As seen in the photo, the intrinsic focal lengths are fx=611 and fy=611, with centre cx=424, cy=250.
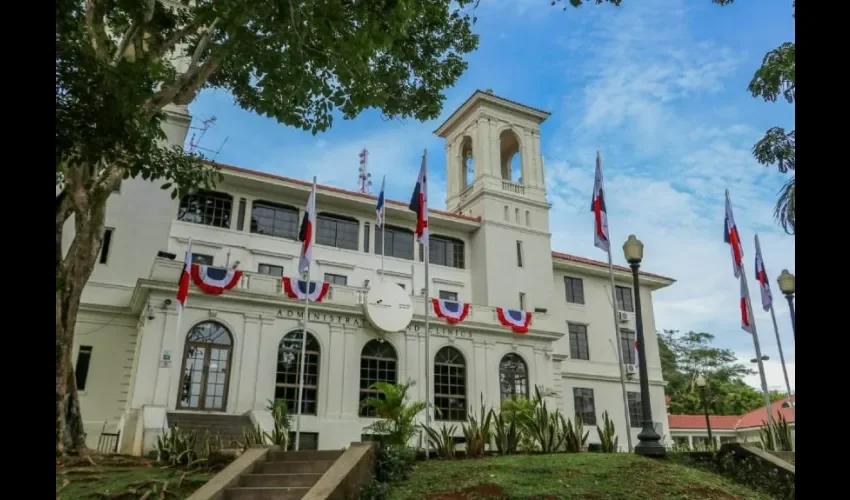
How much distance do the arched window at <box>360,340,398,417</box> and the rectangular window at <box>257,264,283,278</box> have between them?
18.7 feet

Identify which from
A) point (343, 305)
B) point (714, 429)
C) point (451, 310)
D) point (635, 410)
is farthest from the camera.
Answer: point (714, 429)

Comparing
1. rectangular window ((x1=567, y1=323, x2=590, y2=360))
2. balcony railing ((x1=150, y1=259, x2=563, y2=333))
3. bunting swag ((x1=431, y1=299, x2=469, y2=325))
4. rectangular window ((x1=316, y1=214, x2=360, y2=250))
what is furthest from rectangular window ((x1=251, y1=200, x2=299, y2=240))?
rectangular window ((x1=567, y1=323, x2=590, y2=360))

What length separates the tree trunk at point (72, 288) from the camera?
43.4ft

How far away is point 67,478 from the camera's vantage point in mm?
10922

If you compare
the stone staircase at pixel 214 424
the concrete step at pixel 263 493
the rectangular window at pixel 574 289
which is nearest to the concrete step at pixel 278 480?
the concrete step at pixel 263 493

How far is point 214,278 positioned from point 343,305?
15.6 ft

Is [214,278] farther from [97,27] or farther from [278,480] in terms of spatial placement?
[278,480]

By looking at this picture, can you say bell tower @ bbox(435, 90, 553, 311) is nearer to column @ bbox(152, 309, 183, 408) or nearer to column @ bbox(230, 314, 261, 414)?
column @ bbox(230, 314, 261, 414)

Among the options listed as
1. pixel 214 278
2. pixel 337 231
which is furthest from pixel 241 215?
pixel 214 278

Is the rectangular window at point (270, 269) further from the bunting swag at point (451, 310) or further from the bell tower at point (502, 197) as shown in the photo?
the bell tower at point (502, 197)

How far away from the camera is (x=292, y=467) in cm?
1111

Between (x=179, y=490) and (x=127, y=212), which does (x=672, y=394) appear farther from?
(x=179, y=490)
